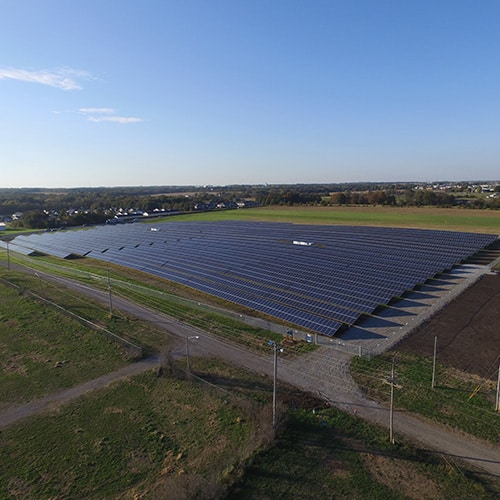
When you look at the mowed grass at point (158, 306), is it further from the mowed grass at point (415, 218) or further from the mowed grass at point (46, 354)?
the mowed grass at point (415, 218)

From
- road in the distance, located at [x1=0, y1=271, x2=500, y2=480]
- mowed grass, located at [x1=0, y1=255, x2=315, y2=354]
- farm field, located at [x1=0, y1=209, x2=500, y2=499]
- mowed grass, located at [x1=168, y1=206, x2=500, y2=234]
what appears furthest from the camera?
mowed grass, located at [x1=168, y1=206, x2=500, y2=234]

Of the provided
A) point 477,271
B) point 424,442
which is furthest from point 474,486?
point 477,271

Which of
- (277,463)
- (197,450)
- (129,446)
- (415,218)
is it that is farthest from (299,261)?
(415,218)

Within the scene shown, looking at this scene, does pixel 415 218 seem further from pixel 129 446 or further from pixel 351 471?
pixel 129 446

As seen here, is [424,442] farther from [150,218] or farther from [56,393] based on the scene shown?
[150,218]

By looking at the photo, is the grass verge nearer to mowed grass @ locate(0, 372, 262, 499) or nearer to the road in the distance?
the road in the distance

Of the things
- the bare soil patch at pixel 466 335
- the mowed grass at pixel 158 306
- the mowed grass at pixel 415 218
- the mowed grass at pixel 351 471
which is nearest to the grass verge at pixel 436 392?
the bare soil patch at pixel 466 335

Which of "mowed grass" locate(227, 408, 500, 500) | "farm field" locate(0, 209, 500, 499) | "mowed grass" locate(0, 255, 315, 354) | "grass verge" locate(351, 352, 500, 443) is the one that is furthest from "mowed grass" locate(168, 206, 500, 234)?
"farm field" locate(0, 209, 500, 499)
